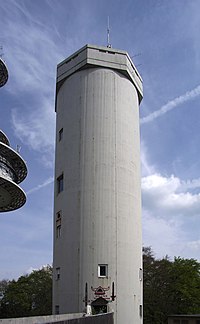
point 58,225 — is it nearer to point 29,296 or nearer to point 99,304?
point 99,304

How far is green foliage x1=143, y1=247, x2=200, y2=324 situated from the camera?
54.4 metres

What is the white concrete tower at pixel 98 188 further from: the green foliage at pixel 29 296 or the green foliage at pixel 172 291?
the green foliage at pixel 29 296

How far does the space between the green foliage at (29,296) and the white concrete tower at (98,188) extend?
120 ft

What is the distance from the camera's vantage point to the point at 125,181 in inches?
→ 1335

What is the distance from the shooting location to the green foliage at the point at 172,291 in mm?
54388

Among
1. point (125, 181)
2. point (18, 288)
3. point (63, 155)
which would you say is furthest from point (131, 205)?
point (18, 288)

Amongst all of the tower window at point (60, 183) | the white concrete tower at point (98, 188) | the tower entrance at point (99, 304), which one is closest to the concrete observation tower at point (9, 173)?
the tower window at point (60, 183)

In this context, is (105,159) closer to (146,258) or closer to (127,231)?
(127,231)

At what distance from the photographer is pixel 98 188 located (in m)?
32.8

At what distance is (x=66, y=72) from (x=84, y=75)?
233 cm

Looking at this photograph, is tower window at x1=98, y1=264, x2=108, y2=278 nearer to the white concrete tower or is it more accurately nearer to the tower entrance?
the white concrete tower

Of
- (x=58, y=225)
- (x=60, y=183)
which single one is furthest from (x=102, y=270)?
(x=60, y=183)

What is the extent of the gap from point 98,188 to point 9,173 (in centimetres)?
783

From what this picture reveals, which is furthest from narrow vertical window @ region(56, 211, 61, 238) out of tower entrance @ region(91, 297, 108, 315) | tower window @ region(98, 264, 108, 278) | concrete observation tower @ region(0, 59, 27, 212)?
tower entrance @ region(91, 297, 108, 315)
